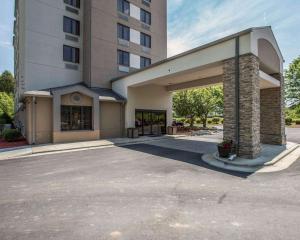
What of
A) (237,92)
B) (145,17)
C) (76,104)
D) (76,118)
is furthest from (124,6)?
(237,92)

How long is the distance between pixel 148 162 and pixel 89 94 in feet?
33.2

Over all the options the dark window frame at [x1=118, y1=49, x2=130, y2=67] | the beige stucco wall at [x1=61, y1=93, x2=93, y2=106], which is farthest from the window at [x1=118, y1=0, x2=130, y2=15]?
the beige stucco wall at [x1=61, y1=93, x2=93, y2=106]

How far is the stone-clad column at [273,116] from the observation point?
14273 mm

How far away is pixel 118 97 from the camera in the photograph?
19.5m

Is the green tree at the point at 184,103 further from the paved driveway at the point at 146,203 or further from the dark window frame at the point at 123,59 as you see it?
the paved driveway at the point at 146,203

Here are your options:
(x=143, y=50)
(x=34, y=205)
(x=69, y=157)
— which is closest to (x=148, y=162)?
(x=69, y=157)

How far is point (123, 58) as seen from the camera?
22359 millimetres

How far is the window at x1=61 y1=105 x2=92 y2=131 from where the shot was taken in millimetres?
16344

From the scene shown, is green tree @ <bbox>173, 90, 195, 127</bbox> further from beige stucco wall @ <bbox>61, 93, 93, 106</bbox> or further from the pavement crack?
the pavement crack

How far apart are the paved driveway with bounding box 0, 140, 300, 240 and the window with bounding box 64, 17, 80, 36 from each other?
16.0 m

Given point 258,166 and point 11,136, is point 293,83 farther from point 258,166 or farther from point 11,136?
point 11,136

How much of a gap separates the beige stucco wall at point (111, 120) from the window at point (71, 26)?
27.5 ft

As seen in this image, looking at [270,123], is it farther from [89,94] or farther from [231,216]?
[89,94]

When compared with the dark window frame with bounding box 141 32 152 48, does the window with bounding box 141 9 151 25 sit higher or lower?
higher
